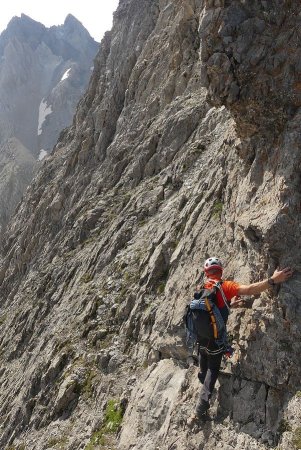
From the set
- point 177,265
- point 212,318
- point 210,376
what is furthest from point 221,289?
point 177,265

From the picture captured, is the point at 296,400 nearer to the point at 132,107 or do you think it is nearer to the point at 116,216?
the point at 116,216

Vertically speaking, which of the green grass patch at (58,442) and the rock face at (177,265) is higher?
the rock face at (177,265)

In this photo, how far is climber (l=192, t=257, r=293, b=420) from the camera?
8.18 metres

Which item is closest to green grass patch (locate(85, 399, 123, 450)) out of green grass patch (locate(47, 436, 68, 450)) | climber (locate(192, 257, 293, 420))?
green grass patch (locate(47, 436, 68, 450))

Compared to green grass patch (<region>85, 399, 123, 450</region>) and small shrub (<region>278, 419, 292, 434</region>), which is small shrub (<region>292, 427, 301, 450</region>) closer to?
small shrub (<region>278, 419, 292, 434</region>)

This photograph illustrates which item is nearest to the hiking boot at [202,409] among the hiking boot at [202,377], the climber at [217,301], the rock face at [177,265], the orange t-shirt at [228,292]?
the climber at [217,301]

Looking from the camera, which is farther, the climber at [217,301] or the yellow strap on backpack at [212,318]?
the yellow strap on backpack at [212,318]

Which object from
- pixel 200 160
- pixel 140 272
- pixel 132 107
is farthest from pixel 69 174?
pixel 140 272

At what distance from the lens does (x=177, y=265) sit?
49.8ft

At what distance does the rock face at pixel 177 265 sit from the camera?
856cm

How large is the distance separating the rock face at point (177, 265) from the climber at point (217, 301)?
0.96 feet

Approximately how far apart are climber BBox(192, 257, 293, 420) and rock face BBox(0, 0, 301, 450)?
293mm

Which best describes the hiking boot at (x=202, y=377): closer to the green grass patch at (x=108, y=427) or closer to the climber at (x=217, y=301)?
the climber at (x=217, y=301)

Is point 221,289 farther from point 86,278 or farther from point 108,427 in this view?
point 86,278
